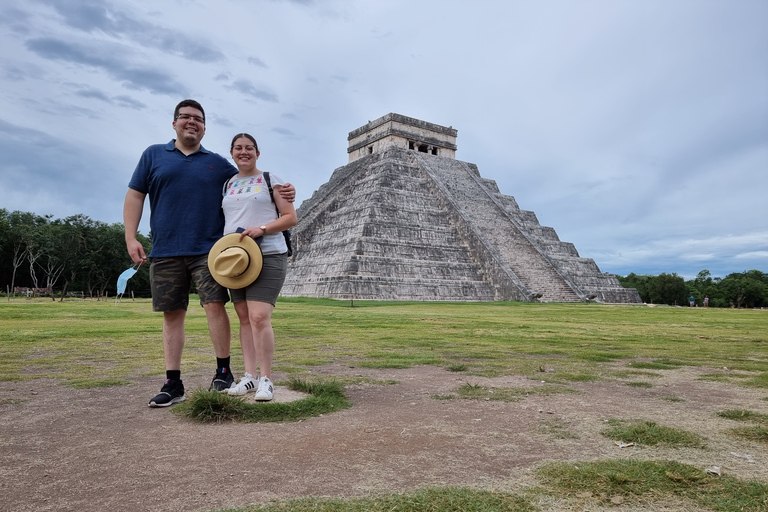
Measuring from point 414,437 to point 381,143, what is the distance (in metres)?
36.8

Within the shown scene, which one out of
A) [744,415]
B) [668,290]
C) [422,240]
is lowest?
[744,415]

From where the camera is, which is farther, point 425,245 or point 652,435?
point 425,245

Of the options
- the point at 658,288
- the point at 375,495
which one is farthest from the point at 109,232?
the point at 658,288

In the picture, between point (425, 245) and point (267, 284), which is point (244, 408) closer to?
point (267, 284)

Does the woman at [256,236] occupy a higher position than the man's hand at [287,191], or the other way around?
the man's hand at [287,191]

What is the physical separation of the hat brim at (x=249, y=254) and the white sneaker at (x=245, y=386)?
0.79 meters

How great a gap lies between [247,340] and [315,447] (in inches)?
68.9

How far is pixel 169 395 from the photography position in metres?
→ 4.09

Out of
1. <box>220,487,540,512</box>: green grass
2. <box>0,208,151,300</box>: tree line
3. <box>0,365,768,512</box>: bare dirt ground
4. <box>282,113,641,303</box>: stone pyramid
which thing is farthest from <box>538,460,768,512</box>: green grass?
<box>0,208,151,300</box>: tree line

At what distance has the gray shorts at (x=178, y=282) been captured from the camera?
4383 mm

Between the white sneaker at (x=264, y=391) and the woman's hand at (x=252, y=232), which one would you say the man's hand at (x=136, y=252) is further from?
the white sneaker at (x=264, y=391)

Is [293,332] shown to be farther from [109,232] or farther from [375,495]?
[109,232]

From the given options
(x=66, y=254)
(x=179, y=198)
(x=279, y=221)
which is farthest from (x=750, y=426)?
(x=66, y=254)

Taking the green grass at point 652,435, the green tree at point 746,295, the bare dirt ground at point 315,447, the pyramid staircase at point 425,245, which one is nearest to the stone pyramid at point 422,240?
the pyramid staircase at point 425,245
